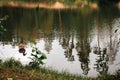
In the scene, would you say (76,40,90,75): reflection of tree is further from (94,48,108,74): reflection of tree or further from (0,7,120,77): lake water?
(94,48,108,74): reflection of tree

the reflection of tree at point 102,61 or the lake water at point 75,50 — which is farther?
the lake water at point 75,50

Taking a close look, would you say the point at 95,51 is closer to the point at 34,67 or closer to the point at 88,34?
the point at 88,34

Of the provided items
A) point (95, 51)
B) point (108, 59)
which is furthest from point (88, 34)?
point (108, 59)

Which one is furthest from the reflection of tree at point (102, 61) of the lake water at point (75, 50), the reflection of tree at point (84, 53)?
the reflection of tree at point (84, 53)

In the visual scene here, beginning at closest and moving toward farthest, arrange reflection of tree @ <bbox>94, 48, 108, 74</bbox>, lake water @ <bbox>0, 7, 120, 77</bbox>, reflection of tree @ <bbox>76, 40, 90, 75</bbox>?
reflection of tree @ <bbox>94, 48, 108, 74</bbox> < lake water @ <bbox>0, 7, 120, 77</bbox> < reflection of tree @ <bbox>76, 40, 90, 75</bbox>

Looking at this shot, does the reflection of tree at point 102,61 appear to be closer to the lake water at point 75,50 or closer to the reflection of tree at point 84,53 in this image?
the lake water at point 75,50

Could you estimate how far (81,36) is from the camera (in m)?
33.7

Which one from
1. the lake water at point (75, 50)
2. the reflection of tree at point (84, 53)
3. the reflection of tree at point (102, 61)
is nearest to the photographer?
the reflection of tree at point (102, 61)

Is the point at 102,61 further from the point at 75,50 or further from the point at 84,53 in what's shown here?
the point at 75,50

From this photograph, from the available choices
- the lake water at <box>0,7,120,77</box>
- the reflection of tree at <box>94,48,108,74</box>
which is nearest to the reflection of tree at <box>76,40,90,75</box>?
the lake water at <box>0,7,120,77</box>

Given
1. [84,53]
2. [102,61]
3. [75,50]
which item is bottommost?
[102,61]

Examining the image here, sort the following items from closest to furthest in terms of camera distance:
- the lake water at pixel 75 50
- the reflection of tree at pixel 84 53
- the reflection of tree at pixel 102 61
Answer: the reflection of tree at pixel 102 61 < the lake water at pixel 75 50 < the reflection of tree at pixel 84 53

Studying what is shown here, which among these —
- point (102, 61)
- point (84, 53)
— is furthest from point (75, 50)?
point (102, 61)

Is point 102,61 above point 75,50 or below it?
below
